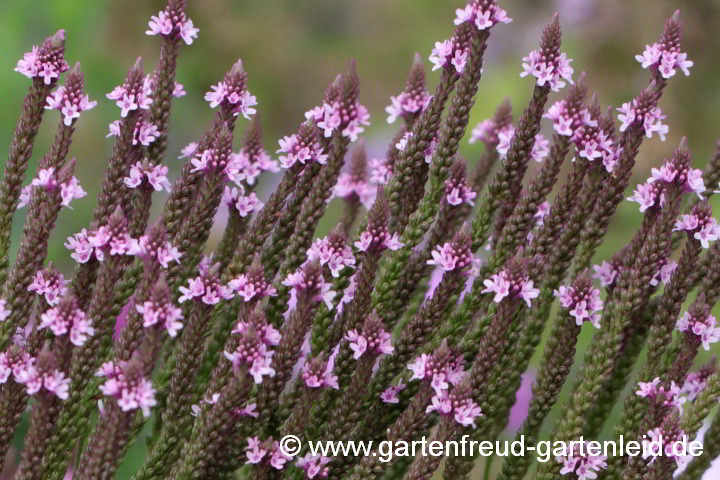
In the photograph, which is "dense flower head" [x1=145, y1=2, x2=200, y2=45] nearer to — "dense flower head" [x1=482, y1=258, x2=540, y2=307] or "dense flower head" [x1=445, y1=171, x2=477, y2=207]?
"dense flower head" [x1=445, y1=171, x2=477, y2=207]

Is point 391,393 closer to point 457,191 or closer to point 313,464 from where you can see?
point 313,464

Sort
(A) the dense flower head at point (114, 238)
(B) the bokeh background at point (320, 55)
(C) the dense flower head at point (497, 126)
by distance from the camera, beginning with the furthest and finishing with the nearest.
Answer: (B) the bokeh background at point (320, 55) → (C) the dense flower head at point (497, 126) → (A) the dense flower head at point (114, 238)

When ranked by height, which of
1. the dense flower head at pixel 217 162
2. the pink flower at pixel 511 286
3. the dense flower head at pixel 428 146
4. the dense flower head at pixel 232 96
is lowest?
the pink flower at pixel 511 286

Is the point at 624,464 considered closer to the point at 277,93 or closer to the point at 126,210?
the point at 126,210

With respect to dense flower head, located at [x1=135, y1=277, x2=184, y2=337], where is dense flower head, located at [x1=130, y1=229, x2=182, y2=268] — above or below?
above

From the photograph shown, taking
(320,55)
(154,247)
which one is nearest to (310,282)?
(154,247)

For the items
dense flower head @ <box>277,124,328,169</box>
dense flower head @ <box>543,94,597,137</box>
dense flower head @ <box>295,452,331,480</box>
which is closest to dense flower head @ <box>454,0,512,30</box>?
dense flower head @ <box>543,94,597,137</box>

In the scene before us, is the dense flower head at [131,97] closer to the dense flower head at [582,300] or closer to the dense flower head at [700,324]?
the dense flower head at [582,300]

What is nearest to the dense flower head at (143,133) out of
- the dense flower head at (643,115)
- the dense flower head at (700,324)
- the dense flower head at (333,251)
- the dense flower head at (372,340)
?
the dense flower head at (333,251)
